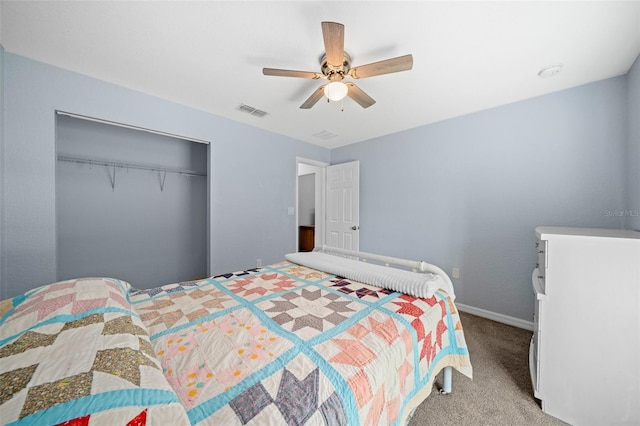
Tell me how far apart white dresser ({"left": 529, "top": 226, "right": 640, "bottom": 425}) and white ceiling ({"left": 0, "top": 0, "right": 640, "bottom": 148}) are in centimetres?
137

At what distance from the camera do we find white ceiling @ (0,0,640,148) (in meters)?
1.39

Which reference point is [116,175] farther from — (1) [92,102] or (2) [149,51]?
(2) [149,51]

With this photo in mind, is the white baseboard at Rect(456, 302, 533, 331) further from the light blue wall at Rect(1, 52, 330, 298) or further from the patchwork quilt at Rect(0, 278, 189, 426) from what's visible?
the patchwork quilt at Rect(0, 278, 189, 426)

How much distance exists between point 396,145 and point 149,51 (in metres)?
2.99

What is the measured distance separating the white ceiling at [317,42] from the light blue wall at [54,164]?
181mm

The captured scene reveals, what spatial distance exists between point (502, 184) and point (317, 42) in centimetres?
242

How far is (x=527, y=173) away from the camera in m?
2.42

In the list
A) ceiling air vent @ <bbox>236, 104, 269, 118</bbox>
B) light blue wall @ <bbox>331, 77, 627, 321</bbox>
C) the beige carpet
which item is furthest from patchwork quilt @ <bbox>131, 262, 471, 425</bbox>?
ceiling air vent @ <bbox>236, 104, 269, 118</bbox>

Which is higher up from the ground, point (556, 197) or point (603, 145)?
point (603, 145)

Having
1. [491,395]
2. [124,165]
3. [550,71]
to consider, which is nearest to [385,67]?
[550,71]

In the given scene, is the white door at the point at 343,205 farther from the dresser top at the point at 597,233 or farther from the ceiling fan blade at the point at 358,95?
the dresser top at the point at 597,233

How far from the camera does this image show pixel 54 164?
1990mm

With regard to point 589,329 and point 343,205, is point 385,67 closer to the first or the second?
point 589,329

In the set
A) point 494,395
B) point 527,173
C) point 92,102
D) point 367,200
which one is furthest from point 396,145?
point 92,102
